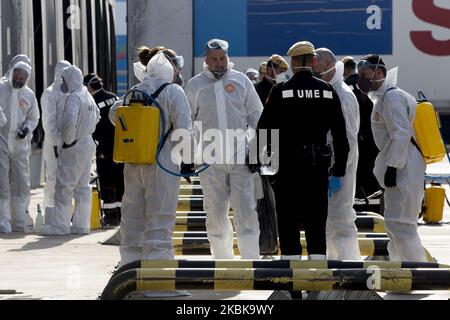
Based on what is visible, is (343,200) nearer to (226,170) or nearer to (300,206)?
(226,170)

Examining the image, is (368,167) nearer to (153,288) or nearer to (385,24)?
(153,288)

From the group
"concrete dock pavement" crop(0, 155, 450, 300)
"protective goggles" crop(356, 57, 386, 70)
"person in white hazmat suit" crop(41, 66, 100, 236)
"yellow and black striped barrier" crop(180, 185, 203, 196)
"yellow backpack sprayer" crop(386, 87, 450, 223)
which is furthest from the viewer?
"yellow and black striped barrier" crop(180, 185, 203, 196)

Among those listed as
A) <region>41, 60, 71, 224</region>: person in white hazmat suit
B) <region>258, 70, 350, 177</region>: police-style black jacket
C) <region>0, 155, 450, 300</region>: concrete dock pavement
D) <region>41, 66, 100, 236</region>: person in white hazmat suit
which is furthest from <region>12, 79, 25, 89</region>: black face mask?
<region>258, 70, 350, 177</region>: police-style black jacket

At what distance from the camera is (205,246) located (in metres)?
11.3

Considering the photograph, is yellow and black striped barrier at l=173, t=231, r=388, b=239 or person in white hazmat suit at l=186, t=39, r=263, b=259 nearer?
person in white hazmat suit at l=186, t=39, r=263, b=259

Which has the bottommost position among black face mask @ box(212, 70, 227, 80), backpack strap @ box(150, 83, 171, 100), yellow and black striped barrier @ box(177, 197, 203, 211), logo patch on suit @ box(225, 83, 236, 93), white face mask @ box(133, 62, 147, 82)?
yellow and black striped barrier @ box(177, 197, 203, 211)

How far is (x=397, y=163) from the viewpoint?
32.3ft

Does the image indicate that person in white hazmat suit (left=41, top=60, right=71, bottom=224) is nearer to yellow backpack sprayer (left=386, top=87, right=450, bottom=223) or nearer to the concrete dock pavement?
the concrete dock pavement

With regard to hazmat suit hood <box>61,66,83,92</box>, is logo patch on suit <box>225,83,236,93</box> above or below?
above

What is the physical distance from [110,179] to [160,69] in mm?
6290

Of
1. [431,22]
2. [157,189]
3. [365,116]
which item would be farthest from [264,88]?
[431,22]

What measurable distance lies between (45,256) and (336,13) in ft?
77.3

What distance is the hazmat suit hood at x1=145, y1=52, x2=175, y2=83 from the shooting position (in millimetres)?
9758

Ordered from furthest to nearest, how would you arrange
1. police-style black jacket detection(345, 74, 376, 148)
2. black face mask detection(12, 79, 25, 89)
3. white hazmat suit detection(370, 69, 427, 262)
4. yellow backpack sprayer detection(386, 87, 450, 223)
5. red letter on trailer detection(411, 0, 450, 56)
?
red letter on trailer detection(411, 0, 450, 56), black face mask detection(12, 79, 25, 89), police-style black jacket detection(345, 74, 376, 148), yellow backpack sprayer detection(386, 87, 450, 223), white hazmat suit detection(370, 69, 427, 262)
